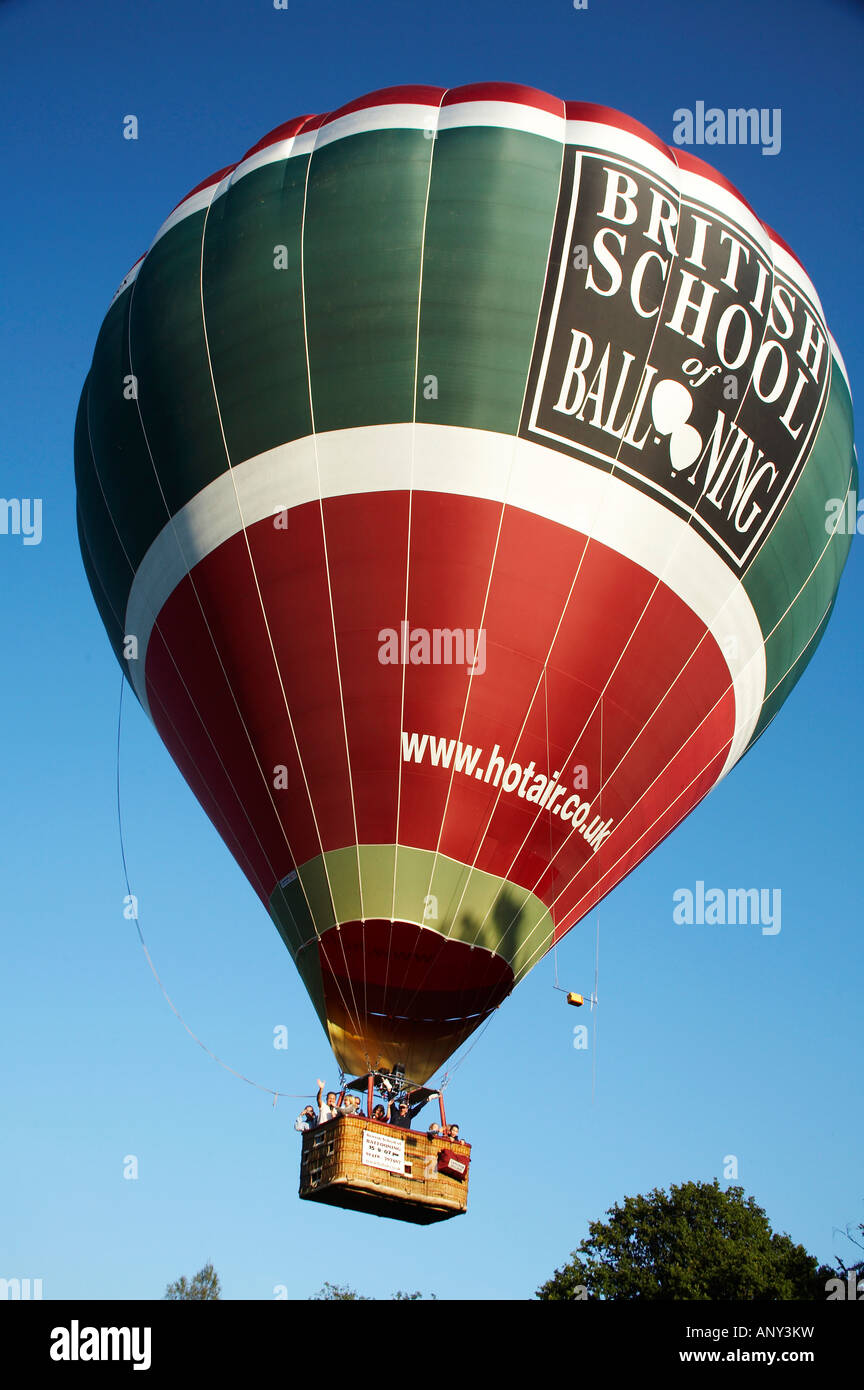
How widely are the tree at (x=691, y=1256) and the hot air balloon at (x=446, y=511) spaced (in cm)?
966

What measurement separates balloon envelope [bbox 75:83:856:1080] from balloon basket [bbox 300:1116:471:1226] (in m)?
1.17

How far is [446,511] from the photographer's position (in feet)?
39.4

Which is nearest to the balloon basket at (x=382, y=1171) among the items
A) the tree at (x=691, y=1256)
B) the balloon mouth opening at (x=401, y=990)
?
the balloon mouth opening at (x=401, y=990)

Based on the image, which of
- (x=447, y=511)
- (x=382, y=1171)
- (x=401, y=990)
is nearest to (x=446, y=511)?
(x=447, y=511)

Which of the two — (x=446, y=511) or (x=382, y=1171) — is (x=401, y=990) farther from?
(x=446, y=511)

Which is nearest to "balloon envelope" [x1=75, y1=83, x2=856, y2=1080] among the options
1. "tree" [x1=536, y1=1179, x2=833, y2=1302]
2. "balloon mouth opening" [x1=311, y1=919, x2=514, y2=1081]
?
"balloon mouth opening" [x1=311, y1=919, x2=514, y2=1081]

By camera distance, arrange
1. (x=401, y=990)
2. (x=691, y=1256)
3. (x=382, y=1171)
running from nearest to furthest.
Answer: (x=382, y=1171), (x=401, y=990), (x=691, y=1256)

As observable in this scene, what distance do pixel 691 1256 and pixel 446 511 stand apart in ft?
45.9

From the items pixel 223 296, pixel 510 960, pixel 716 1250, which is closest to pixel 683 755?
pixel 510 960

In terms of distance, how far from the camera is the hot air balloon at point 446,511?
1202cm

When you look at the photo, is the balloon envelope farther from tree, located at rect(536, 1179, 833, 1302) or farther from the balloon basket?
tree, located at rect(536, 1179, 833, 1302)

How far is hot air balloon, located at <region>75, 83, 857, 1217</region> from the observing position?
39.4ft
